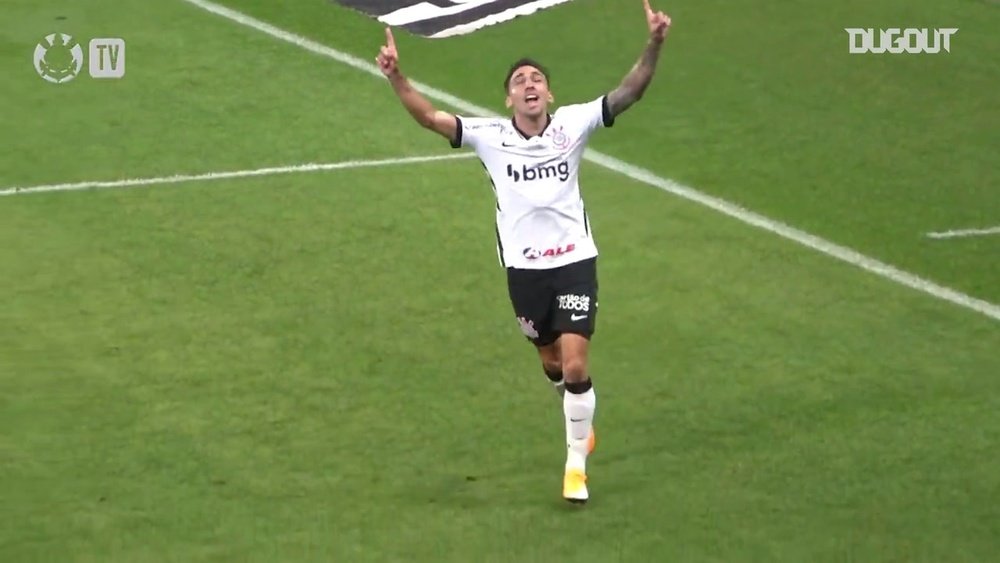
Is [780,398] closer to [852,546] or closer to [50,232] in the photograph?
[852,546]

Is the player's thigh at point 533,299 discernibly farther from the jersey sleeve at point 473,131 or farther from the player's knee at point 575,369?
the jersey sleeve at point 473,131

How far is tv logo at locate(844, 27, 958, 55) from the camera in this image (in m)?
19.5

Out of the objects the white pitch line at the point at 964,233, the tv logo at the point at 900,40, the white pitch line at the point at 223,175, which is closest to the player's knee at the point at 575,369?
the white pitch line at the point at 964,233

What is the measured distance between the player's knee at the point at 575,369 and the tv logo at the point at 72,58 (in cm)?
952

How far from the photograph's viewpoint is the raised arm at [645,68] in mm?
10500

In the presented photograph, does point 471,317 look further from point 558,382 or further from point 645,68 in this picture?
point 645,68

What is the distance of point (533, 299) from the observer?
35.8 ft

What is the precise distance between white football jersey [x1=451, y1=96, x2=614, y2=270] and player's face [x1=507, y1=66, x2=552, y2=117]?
0.14 m

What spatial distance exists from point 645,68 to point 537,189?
863mm

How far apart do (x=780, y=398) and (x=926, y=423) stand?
2.92ft

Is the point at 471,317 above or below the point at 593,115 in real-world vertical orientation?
below

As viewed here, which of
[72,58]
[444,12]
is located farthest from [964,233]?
[72,58]

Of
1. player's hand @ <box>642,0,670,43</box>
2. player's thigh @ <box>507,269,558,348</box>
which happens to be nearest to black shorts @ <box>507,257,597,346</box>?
player's thigh @ <box>507,269,558,348</box>

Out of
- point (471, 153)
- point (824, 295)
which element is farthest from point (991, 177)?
point (471, 153)
